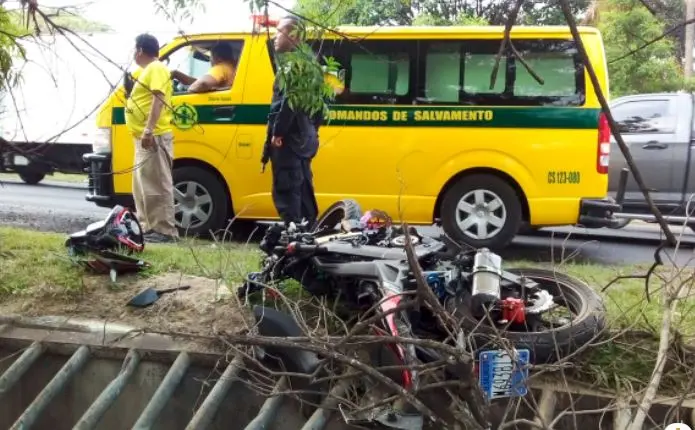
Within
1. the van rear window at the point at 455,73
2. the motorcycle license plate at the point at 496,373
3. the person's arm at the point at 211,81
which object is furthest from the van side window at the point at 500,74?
the motorcycle license plate at the point at 496,373

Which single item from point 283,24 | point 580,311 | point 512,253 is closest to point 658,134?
point 512,253

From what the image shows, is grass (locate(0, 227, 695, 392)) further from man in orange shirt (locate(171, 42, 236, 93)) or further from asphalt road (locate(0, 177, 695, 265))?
man in orange shirt (locate(171, 42, 236, 93))

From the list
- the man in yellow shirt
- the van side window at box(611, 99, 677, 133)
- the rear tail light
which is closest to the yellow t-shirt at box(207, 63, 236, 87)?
the man in yellow shirt

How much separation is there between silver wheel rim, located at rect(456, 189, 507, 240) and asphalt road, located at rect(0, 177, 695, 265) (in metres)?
0.49

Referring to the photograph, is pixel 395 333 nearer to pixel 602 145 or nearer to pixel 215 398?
pixel 215 398

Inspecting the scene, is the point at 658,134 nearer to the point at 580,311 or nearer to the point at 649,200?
the point at 580,311

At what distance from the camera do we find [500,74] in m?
7.24

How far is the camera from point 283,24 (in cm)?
391

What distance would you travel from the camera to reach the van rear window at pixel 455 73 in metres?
7.21

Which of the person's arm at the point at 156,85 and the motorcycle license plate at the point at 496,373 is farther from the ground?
the person's arm at the point at 156,85

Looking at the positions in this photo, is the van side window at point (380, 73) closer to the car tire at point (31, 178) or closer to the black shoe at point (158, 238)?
the black shoe at point (158, 238)

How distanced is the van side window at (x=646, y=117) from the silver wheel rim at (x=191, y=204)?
194 inches

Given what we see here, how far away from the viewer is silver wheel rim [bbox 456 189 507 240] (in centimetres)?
740

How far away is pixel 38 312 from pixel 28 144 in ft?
4.62
